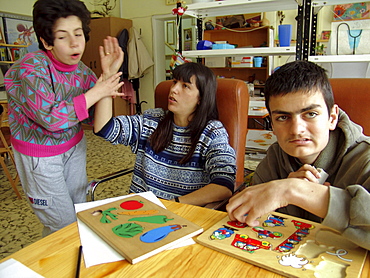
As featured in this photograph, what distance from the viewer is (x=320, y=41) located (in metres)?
6.20

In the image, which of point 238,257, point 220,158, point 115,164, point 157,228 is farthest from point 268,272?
point 115,164

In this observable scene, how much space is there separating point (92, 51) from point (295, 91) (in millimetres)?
5555

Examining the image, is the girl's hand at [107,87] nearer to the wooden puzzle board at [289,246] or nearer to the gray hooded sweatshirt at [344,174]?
the gray hooded sweatshirt at [344,174]

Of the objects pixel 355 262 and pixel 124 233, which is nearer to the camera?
pixel 355 262

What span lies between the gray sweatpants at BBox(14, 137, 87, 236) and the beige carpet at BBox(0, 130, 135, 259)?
2.68 feet

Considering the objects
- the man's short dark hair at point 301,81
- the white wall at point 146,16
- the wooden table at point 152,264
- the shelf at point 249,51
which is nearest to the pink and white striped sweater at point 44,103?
the wooden table at point 152,264

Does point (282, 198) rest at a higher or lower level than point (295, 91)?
lower

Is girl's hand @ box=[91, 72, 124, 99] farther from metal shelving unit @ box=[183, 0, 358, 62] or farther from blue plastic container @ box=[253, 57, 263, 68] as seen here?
blue plastic container @ box=[253, 57, 263, 68]

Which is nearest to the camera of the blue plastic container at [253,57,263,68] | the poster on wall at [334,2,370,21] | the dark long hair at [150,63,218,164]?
the dark long hair at [150,63,218,164]

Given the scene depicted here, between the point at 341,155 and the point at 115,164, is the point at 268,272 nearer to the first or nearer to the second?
the point at 341,155

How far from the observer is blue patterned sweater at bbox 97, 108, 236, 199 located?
151cm

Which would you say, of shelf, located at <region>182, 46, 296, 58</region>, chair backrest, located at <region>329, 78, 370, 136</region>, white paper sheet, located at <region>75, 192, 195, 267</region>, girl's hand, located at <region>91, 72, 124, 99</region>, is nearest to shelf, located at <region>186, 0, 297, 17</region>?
shelf, located at <region>182, 46, 296, 58</region>

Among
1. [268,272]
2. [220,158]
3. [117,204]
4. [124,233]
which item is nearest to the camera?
[268,272]

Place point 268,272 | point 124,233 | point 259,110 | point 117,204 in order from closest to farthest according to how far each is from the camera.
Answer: point 268,272
point 124,233
point 117,204
point 259,110
